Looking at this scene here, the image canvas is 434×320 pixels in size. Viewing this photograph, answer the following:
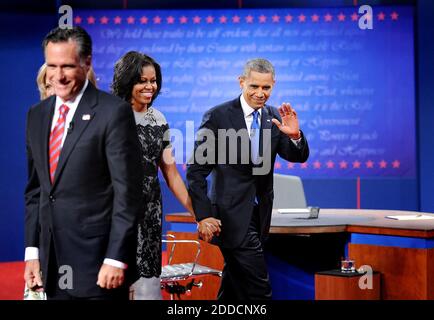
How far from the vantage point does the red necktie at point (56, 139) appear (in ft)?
7.55

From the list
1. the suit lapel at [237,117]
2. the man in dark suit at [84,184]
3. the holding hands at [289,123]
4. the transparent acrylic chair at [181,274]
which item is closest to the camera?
the man in dark suit at [84,184]

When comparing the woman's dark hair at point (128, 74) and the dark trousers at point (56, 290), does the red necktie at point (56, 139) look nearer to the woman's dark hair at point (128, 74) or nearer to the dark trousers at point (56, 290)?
the dark trousers at point (56, 290)

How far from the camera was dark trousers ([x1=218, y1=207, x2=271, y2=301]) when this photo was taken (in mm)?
3512

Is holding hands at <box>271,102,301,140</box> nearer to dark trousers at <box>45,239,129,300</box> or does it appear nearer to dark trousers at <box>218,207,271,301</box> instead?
dark trousers at <box>218,207,271,301</box>

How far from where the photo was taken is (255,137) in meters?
3.63

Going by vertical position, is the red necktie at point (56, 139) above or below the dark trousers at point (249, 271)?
above

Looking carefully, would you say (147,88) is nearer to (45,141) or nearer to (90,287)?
(45,141)

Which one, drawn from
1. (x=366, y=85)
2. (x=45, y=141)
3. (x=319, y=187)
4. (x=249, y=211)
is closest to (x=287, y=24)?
(x=366, y=85)

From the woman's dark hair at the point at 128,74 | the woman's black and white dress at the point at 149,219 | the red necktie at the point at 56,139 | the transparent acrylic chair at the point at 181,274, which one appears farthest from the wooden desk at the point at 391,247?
the red necktie at the point at 56,139

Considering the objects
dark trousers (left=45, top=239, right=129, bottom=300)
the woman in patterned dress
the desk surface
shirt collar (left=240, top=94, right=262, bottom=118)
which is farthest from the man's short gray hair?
dark trousers (left=45, top=239, right=129, bottom=300)

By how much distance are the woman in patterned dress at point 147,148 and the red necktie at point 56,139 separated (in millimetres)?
782

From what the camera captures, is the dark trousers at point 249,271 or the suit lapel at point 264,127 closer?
the dark trousers at point 249,271

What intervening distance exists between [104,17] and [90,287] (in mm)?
5445

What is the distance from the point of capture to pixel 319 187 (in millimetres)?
7371
